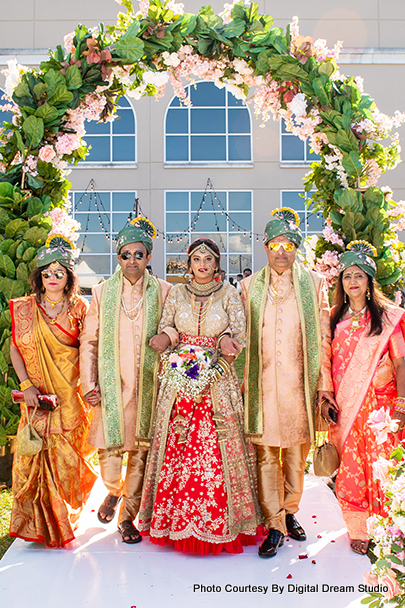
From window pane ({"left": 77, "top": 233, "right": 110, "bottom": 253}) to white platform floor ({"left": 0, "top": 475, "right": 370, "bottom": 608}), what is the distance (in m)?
12.8

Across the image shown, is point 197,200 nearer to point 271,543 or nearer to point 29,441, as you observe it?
point 29,441

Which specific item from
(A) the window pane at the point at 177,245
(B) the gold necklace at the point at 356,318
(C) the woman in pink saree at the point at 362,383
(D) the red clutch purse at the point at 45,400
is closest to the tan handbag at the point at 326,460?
(C) the woman in pink saree at the point at 362,383

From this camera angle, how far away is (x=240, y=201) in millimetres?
15922

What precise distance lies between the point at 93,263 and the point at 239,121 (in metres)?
6.32

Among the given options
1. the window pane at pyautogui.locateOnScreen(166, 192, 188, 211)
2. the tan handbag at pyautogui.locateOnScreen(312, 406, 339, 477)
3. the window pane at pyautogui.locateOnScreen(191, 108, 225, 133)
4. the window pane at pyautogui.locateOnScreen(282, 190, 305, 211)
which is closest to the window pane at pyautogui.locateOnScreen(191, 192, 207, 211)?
the window pane at pyautogui.locateOnScreen(166, 192, 188, 211)

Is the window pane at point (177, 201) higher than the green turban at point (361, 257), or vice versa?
the window pane at point (177, 201)

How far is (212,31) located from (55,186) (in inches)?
76.1

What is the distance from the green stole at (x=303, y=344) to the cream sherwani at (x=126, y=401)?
86 centimetres

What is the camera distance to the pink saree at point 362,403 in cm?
367

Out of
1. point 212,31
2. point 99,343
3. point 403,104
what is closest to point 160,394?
point 99,343

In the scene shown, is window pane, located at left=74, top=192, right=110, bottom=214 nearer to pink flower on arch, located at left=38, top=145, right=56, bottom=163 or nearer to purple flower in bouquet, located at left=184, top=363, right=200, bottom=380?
pink flower on arch, located at left=38, top=145, right=56, bottom=163

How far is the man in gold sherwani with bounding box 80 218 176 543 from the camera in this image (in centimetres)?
387

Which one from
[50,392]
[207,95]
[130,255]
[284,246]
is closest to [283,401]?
[284,246]

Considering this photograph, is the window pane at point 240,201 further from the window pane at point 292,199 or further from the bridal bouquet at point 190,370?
the bridal bouquet at point 190,370
